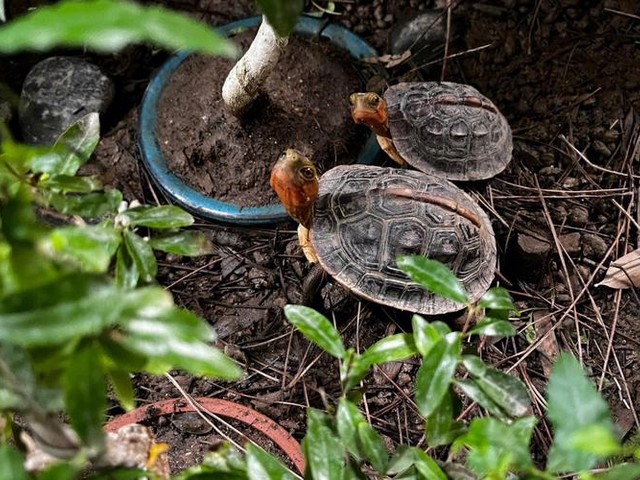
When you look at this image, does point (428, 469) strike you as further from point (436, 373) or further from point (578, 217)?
point (578, 217)

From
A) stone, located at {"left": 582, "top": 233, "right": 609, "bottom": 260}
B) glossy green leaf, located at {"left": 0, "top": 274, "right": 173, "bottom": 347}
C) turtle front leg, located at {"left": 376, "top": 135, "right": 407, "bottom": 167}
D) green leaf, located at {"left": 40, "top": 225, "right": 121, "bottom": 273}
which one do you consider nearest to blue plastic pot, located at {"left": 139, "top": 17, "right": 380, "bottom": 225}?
turtle front leg, located at {"left": 376, "top": 135, "right": 407, "bottom": 167}

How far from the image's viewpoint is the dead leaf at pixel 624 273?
5.50 ft

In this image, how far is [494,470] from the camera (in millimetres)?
617

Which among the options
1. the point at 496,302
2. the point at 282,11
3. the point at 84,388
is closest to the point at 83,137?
the point at 282,11

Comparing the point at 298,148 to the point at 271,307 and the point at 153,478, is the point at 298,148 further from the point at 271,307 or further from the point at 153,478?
the point at 153,478

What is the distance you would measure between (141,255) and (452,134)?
4.14 feet

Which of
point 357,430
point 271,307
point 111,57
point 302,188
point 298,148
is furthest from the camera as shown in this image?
point 111,57

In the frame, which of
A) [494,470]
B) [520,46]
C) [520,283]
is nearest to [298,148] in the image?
[520,283]

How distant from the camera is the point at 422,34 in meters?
2.04

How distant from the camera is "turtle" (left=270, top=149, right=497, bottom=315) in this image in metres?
1.54

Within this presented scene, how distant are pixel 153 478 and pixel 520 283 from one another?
126 centimetres

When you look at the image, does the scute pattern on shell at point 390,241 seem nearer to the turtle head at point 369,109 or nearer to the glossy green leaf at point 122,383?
the turtle head at point 369,109

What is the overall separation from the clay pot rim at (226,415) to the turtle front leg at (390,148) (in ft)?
2.84

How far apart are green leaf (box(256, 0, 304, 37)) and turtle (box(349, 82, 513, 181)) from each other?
3.71ft
